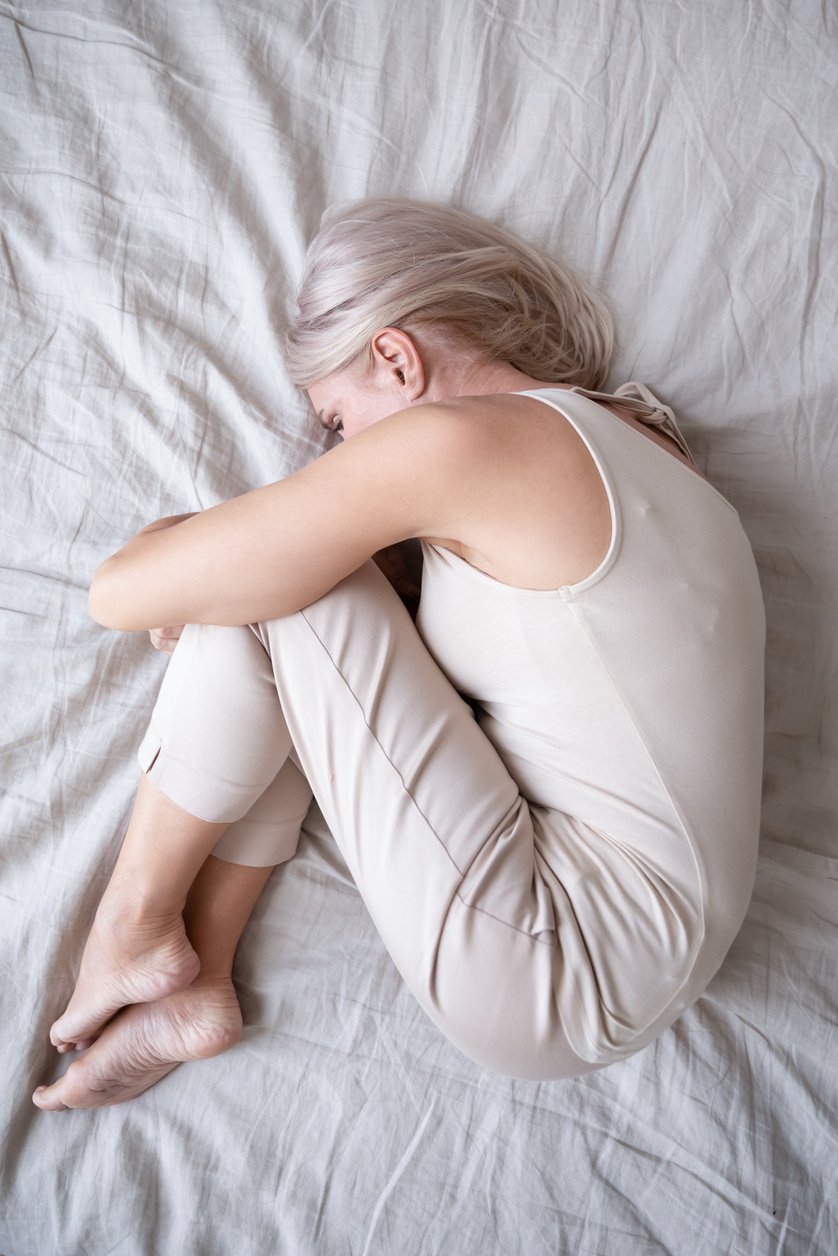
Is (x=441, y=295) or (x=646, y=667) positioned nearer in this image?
(x=646, y=667)

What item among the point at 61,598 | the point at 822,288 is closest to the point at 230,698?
the point at 61,598

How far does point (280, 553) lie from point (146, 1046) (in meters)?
0.59

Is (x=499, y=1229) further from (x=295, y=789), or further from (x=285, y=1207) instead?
(x=295, y=789)

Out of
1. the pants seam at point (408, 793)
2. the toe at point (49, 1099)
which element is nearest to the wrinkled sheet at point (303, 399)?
the toe at point (49, 1099)

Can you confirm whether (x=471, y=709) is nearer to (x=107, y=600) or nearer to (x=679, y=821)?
(x=679, y=821)

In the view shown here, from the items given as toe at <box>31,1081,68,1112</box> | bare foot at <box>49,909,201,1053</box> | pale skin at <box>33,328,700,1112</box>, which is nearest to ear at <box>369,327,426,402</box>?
pale skin at <box>33,328,700,1112</box>

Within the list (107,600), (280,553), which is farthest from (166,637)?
(280,553)

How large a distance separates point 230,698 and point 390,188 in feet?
2.32

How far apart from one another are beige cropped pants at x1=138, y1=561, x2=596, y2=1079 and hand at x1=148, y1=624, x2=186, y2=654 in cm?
7

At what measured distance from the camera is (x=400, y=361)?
96cm

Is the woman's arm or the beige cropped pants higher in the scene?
the woman's arm

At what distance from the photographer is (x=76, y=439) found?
1123 millimetres

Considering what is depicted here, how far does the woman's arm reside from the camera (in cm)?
76

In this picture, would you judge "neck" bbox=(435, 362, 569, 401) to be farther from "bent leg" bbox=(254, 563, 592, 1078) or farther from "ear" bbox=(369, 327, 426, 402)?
"bent leg" bbox=(254, 563, 592, 1078)
